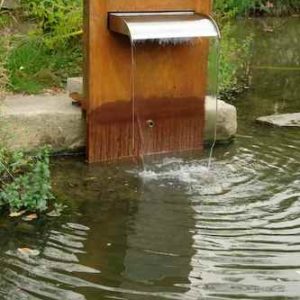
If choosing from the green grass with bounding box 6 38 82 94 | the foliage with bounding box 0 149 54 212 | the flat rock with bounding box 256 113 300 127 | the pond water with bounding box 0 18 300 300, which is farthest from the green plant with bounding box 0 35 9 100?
the flat rock with bounding box 256 113 300 127

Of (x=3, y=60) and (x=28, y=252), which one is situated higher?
(x=3, y=60)

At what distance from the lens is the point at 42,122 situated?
699 cm

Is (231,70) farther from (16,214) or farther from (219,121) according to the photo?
(16,214)

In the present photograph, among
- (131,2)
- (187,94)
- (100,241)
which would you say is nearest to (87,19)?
(131,2)

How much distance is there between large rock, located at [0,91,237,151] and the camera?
6.77m

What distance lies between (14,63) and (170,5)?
1984 mm

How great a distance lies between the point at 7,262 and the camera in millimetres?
4867

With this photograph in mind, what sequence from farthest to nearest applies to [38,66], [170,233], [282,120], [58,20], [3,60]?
[58,20] < [282,120] < [38,66] < [3,60] < [170,233]

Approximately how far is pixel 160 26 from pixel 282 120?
2434mm

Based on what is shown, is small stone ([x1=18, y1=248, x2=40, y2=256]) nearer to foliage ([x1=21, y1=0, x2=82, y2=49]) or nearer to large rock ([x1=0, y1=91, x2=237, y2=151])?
large rock ([x1=0, y1=91, x2=237, y2=151])

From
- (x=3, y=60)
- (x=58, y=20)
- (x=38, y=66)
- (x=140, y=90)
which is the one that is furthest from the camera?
(x=58, y=20)

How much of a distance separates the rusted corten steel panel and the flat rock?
4.23 feet

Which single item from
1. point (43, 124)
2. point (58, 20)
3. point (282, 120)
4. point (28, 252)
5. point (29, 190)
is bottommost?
point (28, 252)

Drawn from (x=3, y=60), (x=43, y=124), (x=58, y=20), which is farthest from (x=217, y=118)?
(x=58, y=20)
